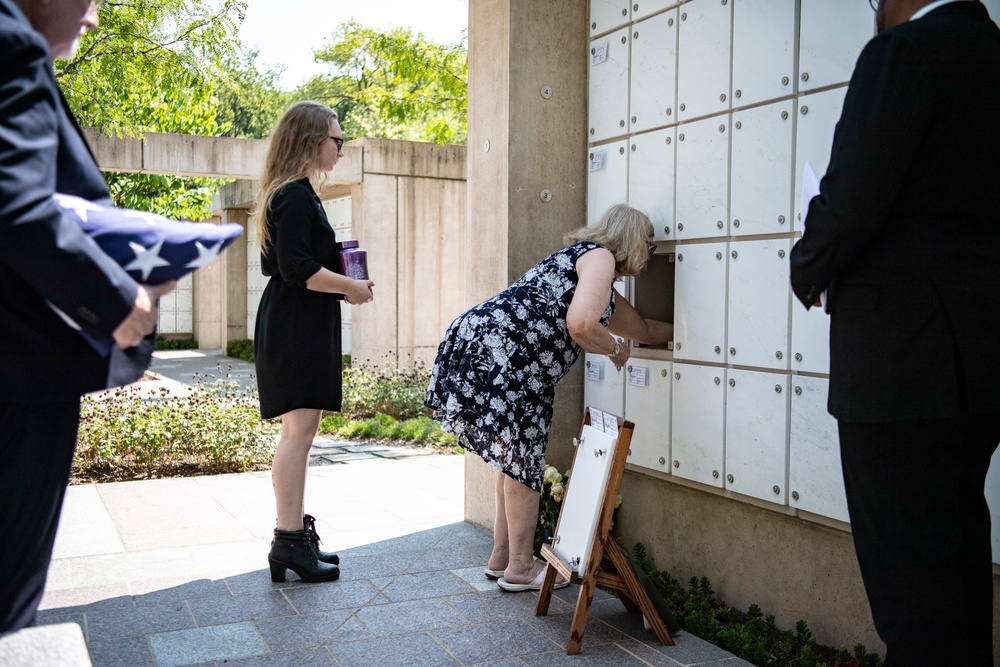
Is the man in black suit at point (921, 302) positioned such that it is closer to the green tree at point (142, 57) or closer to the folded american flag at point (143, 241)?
the folded american flag at point (143, 241)

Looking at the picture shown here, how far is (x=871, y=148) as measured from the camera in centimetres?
223

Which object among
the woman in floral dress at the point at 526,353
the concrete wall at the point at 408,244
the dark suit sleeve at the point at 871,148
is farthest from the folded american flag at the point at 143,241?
the concrete wall at the point at 408,244

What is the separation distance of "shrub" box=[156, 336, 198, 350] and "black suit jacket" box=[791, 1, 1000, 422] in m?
23.0

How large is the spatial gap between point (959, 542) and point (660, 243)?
7.75 feet

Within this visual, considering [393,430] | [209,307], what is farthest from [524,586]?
[209,307]

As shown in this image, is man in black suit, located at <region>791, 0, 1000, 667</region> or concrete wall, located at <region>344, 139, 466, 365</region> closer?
man in black suit, located at <region>791, 0, 1000, 667</region>

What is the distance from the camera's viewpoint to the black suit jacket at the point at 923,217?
2201mm

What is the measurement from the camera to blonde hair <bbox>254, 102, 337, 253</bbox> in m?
4.26

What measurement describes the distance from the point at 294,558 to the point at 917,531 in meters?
2.92

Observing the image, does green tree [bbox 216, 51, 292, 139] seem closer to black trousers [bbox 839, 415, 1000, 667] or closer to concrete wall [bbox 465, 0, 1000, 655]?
concrete wall [bbox 465, 0, 1000, 655]

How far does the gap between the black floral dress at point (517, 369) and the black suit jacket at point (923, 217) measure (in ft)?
5.70

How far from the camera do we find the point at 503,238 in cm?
507

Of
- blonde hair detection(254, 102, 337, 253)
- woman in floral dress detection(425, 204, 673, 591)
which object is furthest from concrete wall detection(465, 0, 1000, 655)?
blonde hair detection(254, 102, 337, 253)

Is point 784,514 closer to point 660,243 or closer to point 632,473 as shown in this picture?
point 632,473
